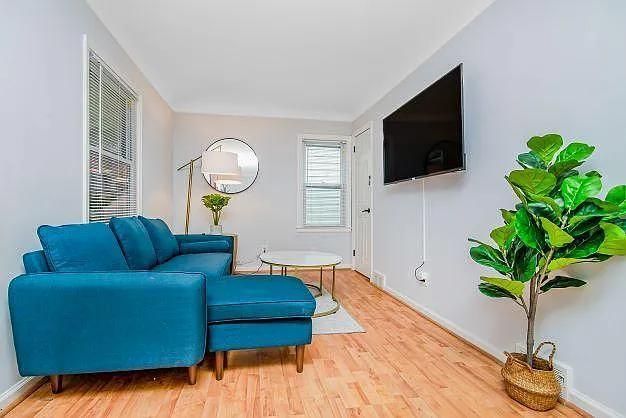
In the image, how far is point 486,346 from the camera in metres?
2.09

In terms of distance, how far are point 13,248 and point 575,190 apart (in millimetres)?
2587

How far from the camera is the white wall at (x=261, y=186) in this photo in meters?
4.55

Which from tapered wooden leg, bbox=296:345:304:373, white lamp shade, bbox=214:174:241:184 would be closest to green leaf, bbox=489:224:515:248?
tapered wooden leg, bbox=296:345:304:373

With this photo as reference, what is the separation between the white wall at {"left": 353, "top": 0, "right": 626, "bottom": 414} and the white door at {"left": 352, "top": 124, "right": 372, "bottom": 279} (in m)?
1.17

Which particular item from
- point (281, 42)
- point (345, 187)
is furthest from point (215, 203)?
point (281, 42)

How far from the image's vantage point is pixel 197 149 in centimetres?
457

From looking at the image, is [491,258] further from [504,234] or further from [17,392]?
[17,392]

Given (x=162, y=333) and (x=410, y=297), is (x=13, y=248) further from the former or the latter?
(x=410, y=297)

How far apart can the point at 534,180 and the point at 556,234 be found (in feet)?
0.80

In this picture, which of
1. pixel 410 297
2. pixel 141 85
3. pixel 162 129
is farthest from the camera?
pixel 162 129

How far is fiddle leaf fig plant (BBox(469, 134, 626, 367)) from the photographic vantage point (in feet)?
4.05

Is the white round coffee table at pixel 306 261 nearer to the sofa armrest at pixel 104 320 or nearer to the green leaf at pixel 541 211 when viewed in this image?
the sofa armrest at pixel 104 320

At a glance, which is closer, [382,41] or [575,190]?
[575,190]

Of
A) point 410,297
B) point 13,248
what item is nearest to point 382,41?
point 410,297
